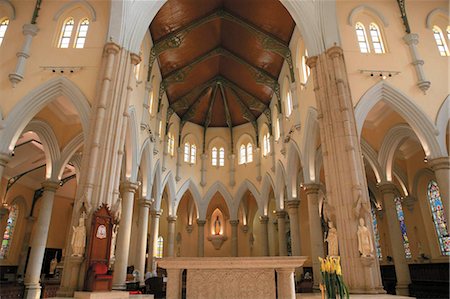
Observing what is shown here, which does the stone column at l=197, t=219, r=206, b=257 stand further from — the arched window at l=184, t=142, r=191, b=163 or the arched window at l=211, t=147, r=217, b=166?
the arched window at l=184, t=142, r=191, b=163

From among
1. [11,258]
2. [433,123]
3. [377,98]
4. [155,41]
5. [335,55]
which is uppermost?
[155,41]

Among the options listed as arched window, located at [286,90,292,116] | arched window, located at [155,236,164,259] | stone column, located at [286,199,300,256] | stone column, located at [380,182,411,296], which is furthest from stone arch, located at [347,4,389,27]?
arched window, located at [155,236,164,259]

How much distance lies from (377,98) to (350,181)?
4.05m

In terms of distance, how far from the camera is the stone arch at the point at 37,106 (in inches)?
458

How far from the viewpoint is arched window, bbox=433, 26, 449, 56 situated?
13.6m

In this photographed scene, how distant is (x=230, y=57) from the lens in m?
20.7

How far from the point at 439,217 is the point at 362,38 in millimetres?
10251

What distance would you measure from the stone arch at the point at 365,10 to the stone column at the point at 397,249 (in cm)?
741

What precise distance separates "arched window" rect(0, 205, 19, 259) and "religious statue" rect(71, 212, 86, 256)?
46.1ft

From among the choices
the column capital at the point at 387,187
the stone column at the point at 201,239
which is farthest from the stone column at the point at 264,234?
the column capital at the point at 387,187

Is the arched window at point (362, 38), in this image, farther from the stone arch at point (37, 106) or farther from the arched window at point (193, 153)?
the arched window at point (193, 153)

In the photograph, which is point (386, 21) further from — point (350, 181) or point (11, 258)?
point (11, 258)

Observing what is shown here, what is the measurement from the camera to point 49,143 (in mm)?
15172

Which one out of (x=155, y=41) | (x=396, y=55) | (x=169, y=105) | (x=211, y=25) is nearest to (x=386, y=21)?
(x=396, y=55)
